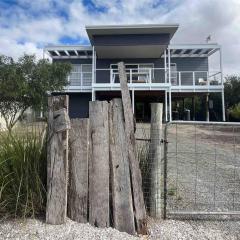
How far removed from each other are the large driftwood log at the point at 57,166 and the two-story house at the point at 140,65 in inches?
766

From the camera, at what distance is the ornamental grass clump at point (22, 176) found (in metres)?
4.18

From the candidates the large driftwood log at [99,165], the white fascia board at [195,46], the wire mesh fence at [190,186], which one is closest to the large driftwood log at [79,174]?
the large driftwood log at [99,165]

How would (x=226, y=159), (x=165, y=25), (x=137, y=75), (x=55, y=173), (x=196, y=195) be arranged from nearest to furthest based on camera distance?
(x=55, y=173), (x=196, y=195), (x=226, y=159), (x=165, y=25), (x=137, y=75)

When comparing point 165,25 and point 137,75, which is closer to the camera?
point 165,25

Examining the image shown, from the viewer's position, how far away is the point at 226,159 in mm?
10258

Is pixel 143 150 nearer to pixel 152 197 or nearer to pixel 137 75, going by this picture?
pixel 152 197

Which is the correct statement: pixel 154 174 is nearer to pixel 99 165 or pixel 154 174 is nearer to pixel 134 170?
pixel 134 170

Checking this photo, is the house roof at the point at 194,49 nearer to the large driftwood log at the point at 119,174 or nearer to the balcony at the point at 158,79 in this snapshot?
the balcony at the point at 158,79

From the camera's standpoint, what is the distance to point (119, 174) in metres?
4.15

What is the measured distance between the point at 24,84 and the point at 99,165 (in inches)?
555

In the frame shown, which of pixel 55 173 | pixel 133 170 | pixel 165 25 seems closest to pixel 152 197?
pixel 133 170

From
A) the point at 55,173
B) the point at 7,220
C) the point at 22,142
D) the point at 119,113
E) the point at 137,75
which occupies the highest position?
the point at 137,75

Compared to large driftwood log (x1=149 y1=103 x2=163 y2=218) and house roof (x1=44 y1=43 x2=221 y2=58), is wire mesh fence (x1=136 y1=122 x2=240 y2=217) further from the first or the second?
house roof (x1=44 y1=43 x2=221 y2=58)

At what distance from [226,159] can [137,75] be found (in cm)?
1758
